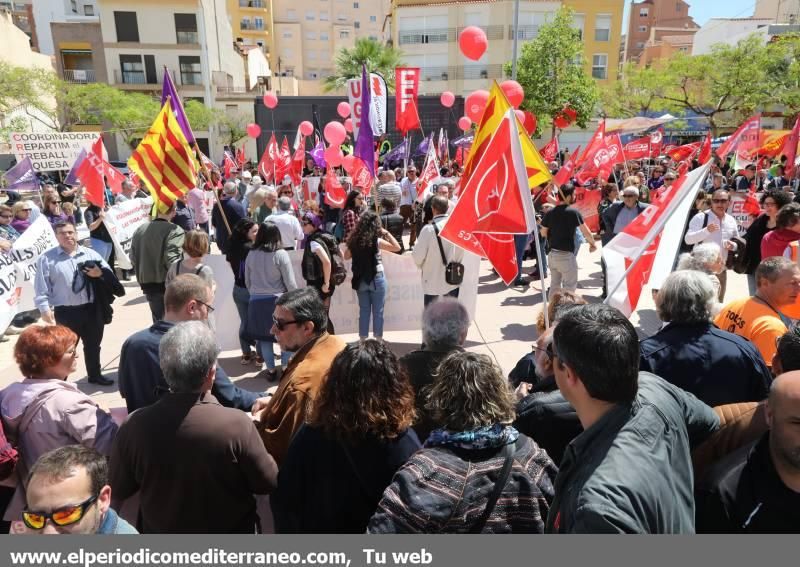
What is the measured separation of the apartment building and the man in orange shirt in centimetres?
4203

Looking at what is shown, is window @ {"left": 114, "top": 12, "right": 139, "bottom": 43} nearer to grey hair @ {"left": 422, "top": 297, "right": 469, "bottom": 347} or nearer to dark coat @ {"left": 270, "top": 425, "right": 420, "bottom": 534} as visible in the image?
grey hair @ {"left": 422, "top": 297, "right": 469, "bottom": 347}

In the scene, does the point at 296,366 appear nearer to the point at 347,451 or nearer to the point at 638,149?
the point at 347,451

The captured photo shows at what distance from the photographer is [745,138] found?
11.9 metres

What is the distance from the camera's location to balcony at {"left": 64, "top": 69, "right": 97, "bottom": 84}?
42.4 meters

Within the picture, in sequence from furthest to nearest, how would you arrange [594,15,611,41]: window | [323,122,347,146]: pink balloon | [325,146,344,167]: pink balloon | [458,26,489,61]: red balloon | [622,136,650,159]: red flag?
[594,15,611,41]: window
[622,136,650,159]: red flag
[323,122,347,146]: pink balloon
[325,146,344,167]: pink balloon
[458,26,489,61]: red balloon

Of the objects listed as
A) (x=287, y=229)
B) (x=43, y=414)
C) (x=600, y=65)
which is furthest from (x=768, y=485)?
(x=600, y=65)

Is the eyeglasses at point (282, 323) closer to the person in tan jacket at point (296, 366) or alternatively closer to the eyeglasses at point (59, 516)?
the person in tan jacket at point (296, 366)

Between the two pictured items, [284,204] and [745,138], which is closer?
[284,204]

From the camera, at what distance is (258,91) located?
4769 centimetres

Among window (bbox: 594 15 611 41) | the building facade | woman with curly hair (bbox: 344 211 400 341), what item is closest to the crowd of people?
woman with curly hair (bbox: 344 211 400 341)

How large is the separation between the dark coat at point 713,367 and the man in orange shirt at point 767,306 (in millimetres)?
546

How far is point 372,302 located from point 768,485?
15.6 feet

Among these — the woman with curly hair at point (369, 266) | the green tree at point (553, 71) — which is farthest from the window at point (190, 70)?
the woman with curly hair at point (369, 266)

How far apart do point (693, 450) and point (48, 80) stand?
114 feet
